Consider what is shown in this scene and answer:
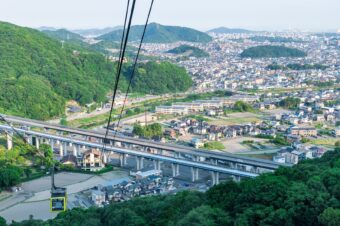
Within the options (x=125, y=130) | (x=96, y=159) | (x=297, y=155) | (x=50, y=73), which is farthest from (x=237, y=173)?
(x=50, y=73)

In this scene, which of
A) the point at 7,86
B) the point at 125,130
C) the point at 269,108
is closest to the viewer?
the point at 125,130

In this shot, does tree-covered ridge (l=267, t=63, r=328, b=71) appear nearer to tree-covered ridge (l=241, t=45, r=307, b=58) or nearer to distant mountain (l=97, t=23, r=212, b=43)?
tree-covered ridge (l=241, t=45, r=307, b=58)

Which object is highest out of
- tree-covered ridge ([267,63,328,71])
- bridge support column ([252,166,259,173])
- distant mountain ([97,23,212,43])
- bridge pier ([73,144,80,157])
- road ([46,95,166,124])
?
distant mountain ([97,23,212,43])

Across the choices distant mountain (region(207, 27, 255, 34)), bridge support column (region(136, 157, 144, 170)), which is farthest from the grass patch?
distant mountain (region(207, 27, 255, 34))

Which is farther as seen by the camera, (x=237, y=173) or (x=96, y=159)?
(x=96, y=159)

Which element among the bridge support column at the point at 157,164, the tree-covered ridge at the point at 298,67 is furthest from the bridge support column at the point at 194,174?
the tree-covered ridge at the point at 298,67

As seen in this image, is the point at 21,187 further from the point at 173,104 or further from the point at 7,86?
the point at 173,104

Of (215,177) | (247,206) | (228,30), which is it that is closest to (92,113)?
(215,177)
